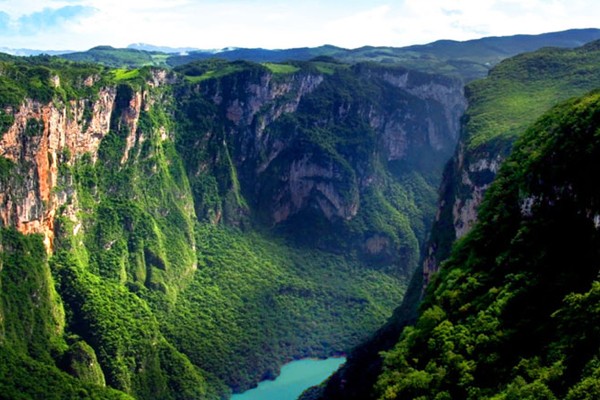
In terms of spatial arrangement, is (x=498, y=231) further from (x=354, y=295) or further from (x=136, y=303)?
(x=354, y=295)

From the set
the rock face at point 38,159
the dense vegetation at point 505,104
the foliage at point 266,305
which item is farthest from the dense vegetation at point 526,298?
the foliage at point 266,305

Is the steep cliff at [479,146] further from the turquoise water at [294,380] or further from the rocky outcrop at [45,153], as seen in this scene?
the rocky outcrop at [45,153]

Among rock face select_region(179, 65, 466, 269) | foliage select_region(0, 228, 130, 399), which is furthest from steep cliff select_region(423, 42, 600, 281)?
rock face select_region(179, 65, 466, 269)

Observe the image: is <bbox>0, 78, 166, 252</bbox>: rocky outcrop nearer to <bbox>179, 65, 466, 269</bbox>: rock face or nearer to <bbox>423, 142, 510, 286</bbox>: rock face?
<bbox>179, 65, 466, 269</bbox>: rock face

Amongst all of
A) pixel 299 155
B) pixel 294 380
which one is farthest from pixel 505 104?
pixel 299 155

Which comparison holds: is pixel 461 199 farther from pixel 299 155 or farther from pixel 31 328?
pixel 299 155

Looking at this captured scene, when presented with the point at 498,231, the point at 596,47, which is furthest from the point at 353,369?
the point at 596,47
